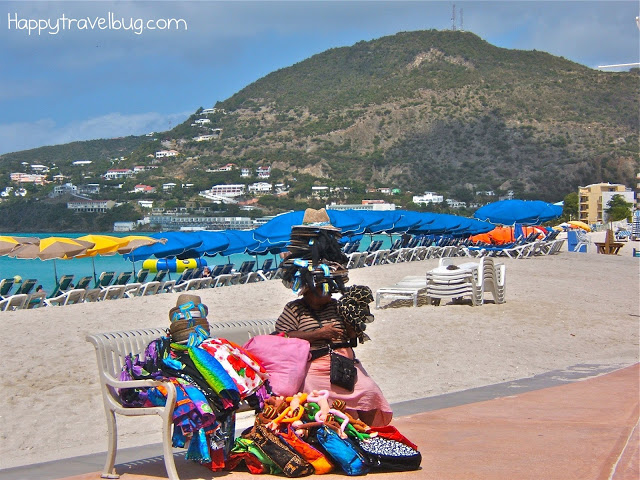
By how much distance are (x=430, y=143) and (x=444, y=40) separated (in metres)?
25.7

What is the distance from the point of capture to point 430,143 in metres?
92.1

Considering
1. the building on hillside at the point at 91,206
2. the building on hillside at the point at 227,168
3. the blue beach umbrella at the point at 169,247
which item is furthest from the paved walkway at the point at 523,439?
the building on hillside at the point at 227,168

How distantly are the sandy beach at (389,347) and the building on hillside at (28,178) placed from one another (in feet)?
255

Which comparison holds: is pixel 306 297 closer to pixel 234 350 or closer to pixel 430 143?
pixel 234 350

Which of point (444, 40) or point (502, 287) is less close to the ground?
point (444, 40)

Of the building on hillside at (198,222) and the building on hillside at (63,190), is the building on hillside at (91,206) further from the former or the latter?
the building on hillside at (63,190)

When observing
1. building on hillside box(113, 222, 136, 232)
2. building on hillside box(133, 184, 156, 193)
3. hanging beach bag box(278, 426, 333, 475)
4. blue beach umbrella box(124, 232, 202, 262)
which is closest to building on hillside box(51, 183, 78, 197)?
building on hillside box(133, 184, 156, 193)

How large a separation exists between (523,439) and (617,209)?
247 feet

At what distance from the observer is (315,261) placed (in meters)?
4.56

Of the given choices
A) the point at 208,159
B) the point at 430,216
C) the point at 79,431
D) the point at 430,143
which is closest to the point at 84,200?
the point at 208,159

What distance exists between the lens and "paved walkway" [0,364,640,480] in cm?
392

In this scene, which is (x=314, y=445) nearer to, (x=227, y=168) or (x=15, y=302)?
(x=15, y=302)

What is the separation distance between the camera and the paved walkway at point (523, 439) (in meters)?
Answer: 3.92

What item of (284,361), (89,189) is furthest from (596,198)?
(284,361)
